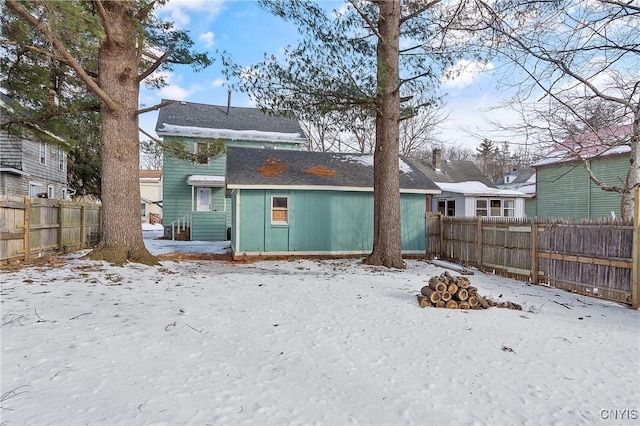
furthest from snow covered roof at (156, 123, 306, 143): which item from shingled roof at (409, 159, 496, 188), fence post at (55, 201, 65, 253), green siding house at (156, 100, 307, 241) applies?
shingled roof at (409, 159, 496, 188)

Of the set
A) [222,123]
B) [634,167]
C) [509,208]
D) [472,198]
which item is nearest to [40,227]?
[222,123]

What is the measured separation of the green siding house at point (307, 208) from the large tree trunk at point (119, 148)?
10.7 ft

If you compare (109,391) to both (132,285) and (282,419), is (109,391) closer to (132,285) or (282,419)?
(282,419)

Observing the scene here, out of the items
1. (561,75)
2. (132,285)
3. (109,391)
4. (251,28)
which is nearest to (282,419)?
(109,391)

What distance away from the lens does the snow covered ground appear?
261 cm

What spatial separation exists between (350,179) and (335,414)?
1010 cm

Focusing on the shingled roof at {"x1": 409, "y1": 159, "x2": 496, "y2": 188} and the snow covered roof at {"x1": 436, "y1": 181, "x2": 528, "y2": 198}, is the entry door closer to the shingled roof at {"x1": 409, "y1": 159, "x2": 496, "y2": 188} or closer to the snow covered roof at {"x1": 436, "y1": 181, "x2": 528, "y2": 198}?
the snow covered roof at {"x1": 436, "y1": 181, "x2": 528, "y2": 198}

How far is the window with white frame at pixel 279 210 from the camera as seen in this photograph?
38.2 feet

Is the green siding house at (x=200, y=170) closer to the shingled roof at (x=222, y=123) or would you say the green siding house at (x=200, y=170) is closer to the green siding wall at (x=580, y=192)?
the shingled roof at (x=222, y=123)

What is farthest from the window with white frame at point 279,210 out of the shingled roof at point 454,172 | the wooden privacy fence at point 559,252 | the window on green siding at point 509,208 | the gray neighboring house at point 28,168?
the window on green siding at point 509,208

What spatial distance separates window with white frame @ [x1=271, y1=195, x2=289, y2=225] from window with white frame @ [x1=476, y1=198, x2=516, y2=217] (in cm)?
1377

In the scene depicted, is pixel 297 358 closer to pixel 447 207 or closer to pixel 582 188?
pixel 447 207

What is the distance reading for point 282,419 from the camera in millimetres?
2488

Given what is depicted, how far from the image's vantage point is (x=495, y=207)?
2147cm
